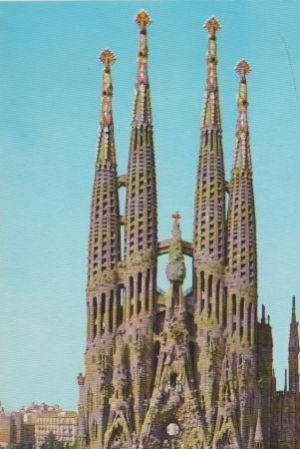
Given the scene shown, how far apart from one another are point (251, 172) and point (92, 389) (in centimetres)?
757

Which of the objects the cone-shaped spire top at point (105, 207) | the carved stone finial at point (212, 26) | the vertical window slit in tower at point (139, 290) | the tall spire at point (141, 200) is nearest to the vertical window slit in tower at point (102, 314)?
the cone-shaped spire top at point (105, 207)

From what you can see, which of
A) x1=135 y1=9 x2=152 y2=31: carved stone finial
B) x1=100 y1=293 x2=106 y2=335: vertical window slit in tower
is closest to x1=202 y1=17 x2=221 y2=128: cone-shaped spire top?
x1=135 y1=9 x2=152 y2=31: carved stone finial

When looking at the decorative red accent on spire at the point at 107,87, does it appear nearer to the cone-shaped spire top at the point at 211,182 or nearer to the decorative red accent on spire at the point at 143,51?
the decorative red accent on spire at the point at 143,51

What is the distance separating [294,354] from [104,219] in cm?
679

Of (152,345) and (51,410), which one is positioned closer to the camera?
(152,345)

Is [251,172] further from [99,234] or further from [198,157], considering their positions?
[99,234]

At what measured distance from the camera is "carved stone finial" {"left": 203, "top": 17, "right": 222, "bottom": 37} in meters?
35.5

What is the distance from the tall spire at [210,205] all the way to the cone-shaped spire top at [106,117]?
257 centimetres

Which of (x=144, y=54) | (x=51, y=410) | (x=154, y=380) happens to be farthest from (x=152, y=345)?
(x=51, y=410)

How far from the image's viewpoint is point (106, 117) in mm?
35562

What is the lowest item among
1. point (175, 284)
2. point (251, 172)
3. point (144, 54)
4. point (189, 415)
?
point (189, 415)

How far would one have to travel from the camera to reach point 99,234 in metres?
34.7

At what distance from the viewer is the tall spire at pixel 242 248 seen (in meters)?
34.7

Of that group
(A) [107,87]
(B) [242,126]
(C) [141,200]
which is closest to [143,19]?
(A) [107,87]
